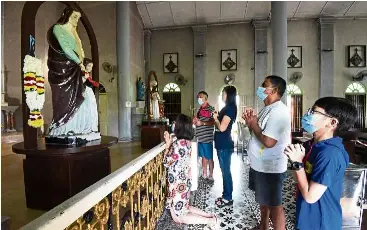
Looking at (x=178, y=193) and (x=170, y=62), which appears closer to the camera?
(x=178, y=193)

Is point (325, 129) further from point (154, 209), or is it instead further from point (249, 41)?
point (249, 41)

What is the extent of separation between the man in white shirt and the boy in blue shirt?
63 cm

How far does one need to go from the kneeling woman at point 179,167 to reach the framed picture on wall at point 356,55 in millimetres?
12372

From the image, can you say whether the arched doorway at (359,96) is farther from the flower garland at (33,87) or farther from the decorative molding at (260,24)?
the flower garland at (33,87)

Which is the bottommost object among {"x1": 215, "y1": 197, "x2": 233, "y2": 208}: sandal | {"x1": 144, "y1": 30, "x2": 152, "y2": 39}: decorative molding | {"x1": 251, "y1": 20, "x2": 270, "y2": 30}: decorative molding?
{"x1": 215, "y1": 197, "x2": 233, "y2": 208}: sandal

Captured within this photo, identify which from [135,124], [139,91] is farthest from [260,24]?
[135,124]

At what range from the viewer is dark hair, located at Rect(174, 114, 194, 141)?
8.63 ft

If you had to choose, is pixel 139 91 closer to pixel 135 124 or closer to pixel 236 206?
A: pixel 135 124

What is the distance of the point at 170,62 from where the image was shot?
502 inches

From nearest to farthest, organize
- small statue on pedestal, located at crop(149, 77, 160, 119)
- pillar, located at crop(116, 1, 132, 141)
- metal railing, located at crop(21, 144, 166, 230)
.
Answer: metal railing, located at crop(21, 144, 166, 230) < small statue on pedestal, located at crop(149, 77, 160, 119) < pillar, located at crop(116, 1, 132, 141)

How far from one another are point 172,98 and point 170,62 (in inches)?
72.8

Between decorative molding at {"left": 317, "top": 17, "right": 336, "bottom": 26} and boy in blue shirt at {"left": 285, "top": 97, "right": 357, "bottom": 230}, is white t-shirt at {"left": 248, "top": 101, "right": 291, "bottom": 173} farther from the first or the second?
decorative molding at {"left": 317, "top": 17, "right": 336, "bottom": 26}

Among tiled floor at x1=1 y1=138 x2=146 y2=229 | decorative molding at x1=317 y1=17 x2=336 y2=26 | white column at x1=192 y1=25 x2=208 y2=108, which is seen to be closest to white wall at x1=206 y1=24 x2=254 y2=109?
white column at x1=192 y1=25 x2=208 y2=108

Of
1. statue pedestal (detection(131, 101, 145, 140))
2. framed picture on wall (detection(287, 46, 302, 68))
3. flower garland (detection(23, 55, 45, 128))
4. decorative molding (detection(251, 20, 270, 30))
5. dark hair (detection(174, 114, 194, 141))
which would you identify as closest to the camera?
flower garland (detection(23, 55, 45, 128))
